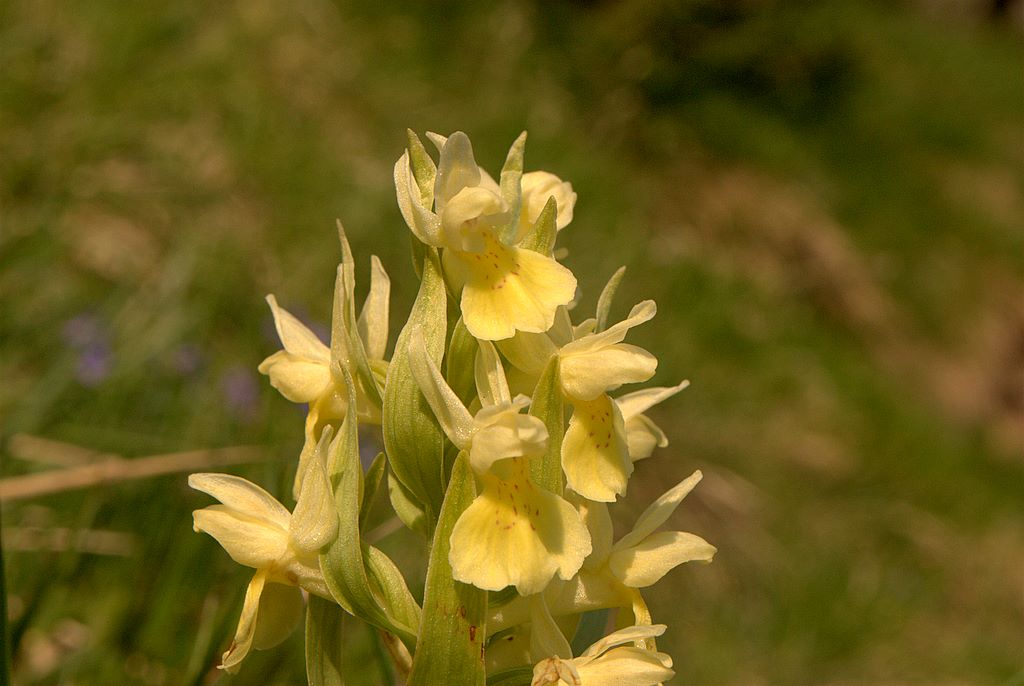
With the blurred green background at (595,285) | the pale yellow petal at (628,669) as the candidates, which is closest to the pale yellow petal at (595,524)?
the pale yellow petal at (628,669)

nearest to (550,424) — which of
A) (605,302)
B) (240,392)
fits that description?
(605,302)

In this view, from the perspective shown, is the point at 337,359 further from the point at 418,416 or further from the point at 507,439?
the point at 507,439

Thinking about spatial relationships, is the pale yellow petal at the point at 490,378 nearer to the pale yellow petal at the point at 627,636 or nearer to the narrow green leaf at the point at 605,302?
the narrow green leaf at the point at 605,302

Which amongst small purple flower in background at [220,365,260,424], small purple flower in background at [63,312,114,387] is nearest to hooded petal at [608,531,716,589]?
small purple flower in background at [220,365,260,424]

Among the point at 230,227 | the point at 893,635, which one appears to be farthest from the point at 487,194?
the point at 893,635

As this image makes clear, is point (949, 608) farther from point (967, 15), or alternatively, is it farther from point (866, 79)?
point (967, 15)

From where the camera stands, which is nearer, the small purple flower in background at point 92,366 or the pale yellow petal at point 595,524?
the pale yellow petal at point 595,524

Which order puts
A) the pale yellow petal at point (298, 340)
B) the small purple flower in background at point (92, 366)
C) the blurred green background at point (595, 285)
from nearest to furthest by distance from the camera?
the pale yellow petal at point (298, 340) → the blurred green background at point (595, 285) → the small purple flower in background at point (92, 366)
